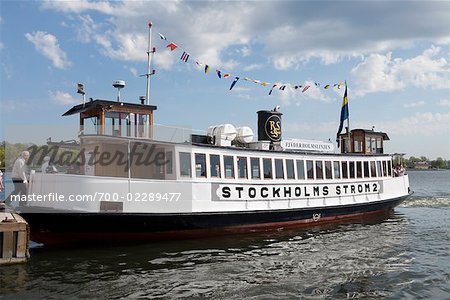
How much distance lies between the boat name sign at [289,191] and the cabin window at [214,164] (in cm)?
46

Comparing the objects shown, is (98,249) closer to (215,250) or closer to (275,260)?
(215,250)

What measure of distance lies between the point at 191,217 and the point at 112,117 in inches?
174

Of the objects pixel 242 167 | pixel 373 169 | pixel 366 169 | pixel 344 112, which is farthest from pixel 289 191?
pixel 344 112

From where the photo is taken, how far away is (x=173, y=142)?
44.1 feet

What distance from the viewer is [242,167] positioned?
15109mm

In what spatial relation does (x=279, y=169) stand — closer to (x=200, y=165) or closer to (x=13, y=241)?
(x=200, y=165)

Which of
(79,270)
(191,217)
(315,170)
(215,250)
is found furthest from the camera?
(315,170)

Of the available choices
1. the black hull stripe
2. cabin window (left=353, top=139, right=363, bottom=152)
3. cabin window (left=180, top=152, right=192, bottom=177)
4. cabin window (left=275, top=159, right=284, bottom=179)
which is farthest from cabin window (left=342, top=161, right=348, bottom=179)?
cabin window (left=180, top=152, right=192, bottom=177)

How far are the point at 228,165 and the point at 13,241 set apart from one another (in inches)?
292

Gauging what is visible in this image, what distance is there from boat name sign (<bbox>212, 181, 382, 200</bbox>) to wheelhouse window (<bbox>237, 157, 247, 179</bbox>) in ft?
1.44

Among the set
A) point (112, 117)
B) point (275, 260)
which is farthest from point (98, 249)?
point (275, 260)

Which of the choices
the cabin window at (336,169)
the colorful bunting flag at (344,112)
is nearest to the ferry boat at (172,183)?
the cabin window at (336,169)

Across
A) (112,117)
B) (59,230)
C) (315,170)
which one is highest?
(112,117)

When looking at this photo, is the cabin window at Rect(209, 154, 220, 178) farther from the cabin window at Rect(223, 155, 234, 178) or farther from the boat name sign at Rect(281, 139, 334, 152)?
the boat name sign at Rect(281, 139, 334, 152)
